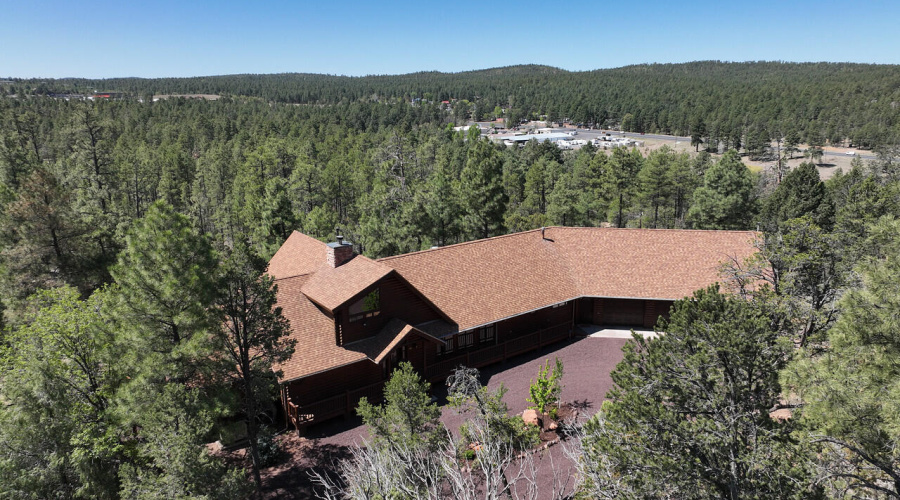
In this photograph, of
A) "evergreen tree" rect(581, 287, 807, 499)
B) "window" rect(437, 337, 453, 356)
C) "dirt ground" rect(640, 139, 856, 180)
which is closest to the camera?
"evergreen tree" rect(581, 287, 807, 499)

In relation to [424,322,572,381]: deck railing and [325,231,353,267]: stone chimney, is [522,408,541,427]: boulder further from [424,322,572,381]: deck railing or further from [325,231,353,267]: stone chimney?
[325,231,353,267]: stone chimney

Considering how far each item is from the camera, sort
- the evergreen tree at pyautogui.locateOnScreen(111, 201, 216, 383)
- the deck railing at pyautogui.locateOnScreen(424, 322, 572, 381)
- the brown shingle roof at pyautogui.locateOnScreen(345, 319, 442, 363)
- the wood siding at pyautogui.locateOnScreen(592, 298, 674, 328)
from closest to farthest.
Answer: the evergreen tree at pyautogui.locateOnScreen(111, 201, 216, 383) < the brown shingle roof at pyautogui.locateOnScreen(345, 319, 442, 363) < the deck railing at pyautogui.locateOnScreen(424, 322, 572, 381) < the wood siding at pyautogui.locateOnScreen(592, 298, 674, 328)

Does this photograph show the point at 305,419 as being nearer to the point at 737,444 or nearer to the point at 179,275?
the point at 179,275

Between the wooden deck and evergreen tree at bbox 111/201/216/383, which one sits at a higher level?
evergreen tree at bbox 111/201/216/383

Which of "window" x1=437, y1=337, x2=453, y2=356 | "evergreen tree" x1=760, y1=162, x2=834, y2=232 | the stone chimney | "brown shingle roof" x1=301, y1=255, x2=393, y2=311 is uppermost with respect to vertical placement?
"evergreen tree" x1=760, y1=162, x2=834, y2=232

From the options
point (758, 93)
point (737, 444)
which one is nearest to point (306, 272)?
point (737, 444)

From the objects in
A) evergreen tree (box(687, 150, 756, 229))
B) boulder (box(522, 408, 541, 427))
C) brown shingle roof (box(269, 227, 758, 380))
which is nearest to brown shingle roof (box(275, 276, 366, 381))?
brown shingle roof (box(269, 227, 758, 380))
